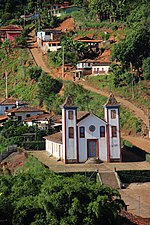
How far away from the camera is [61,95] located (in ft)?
198

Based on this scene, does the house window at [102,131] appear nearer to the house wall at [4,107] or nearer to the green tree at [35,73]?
the house wall at [4,107]

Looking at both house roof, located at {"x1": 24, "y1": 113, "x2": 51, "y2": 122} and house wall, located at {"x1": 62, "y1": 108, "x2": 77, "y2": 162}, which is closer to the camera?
house wall, located at {"x1": 62, "y1": 108, "x2": 77, "y2": 162}

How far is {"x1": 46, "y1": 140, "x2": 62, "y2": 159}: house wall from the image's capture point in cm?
3850

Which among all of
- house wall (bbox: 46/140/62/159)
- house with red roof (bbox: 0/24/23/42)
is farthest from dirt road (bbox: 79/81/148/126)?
house with red roof (bbox: 0/24/23/42)

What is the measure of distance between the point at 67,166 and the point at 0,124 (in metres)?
21.3

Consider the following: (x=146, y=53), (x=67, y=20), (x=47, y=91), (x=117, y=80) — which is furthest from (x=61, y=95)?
(x=67, y=20)

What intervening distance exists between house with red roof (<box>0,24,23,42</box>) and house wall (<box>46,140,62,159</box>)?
1763 inches

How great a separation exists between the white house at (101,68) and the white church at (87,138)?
1018 inches

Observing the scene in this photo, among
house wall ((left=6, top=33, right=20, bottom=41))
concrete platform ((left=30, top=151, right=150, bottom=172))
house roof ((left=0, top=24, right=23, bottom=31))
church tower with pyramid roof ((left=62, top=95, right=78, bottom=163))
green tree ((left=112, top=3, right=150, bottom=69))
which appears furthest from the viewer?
house roof ((left=0, top=24, right=23, bottom=31))

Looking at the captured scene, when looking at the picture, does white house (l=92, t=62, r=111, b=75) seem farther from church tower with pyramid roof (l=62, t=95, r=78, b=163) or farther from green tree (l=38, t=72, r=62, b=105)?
church tower with pyramid roof (l=62, t=95, r=78, b=163)

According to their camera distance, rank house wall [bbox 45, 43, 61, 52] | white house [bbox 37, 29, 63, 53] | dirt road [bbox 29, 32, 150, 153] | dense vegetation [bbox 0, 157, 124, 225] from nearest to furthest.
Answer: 1. dense vegetation [bbox 0, 157, 124, 225]
2. dirt road [bbox 29, 32, 150, 153]
3. house wall [bbox 45, 43, 61, 52]
4. white house [bbox 37, 29, 63, 53]

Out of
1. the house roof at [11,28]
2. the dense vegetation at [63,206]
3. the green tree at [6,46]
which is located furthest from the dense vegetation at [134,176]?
the house roof at [11,28]

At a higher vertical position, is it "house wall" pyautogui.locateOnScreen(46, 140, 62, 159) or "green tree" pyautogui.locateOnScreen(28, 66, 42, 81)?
"green tree" pyautogui.locateOnScreen(28, 66, 42, 81)

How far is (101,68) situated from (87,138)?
27.5m
